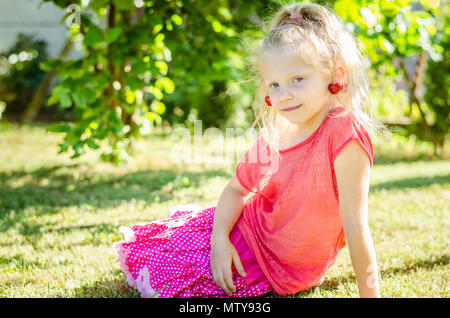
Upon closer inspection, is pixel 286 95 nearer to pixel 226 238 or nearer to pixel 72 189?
pixel 226 238

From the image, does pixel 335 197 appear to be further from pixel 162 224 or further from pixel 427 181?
pixel 427 181

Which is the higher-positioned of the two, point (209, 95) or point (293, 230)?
point (209, 95)

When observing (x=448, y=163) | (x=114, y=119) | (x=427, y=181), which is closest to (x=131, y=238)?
(x=114, y=119)

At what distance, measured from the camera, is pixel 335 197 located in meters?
1.54

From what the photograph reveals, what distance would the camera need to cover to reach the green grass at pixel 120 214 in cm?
188

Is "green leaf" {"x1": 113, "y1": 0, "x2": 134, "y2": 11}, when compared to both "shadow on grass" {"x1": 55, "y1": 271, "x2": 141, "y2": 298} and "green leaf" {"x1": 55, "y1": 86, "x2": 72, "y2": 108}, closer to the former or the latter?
"green leaf" {"x1": 55, "y1": 86, "x2": 72, "y2": 108}

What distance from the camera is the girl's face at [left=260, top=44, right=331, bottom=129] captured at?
1479 mm

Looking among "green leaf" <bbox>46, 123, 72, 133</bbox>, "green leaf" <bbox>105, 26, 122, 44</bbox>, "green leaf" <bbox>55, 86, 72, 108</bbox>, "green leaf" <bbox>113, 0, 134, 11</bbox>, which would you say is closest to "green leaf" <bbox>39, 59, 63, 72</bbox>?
"green leaf" <bbox>55, 86, 72, 108</bbox>

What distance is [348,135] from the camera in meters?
1.42

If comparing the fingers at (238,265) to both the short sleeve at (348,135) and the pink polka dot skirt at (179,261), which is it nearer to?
the pink polka dot skirt at (179,261)

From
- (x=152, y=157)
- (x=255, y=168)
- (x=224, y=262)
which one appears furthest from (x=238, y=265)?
(x=152, y=157)

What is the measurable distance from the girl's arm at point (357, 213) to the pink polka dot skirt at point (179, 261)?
45cm

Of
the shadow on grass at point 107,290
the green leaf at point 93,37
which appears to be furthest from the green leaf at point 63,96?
the shadow on grass at point 107,290

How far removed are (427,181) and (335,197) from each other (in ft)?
9.61
